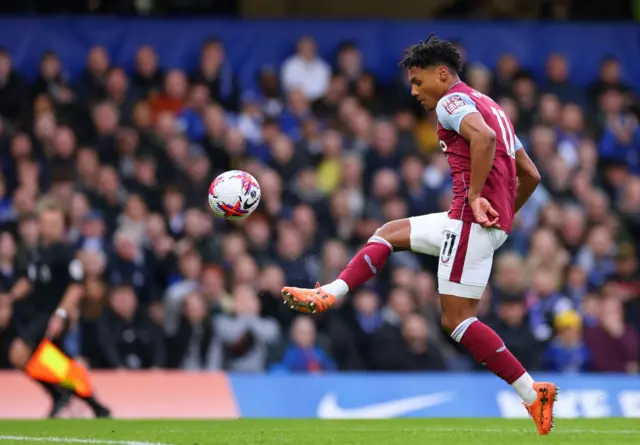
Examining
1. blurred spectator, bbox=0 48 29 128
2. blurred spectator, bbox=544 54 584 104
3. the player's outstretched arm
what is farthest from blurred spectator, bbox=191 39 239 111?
the player's outstretched arm

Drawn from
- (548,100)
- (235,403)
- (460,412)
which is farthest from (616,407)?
(548,100)

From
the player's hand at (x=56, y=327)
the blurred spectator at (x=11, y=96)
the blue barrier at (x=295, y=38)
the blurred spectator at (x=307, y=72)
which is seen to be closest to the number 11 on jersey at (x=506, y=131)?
the player's hand at (x=56, y=327)

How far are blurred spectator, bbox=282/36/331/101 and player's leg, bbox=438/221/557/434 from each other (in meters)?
7.82

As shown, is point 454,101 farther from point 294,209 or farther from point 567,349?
point 294,209

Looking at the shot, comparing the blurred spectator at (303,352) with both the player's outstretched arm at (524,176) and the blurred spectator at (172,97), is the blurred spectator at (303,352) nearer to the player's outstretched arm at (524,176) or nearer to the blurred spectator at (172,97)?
the blurred spectator at (172,97)

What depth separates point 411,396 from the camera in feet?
36.4

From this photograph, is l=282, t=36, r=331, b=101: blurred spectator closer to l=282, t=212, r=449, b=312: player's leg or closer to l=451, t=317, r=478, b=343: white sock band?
l=282, t=212, r=449, b=312: player's leg

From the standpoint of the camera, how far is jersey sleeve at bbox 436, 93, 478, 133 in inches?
293

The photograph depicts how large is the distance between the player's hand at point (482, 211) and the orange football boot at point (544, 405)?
0.95 meters

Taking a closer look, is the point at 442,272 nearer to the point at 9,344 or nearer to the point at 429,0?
the point at 9,344

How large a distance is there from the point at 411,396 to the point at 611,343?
8.66 feet

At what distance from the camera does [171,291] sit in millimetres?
12516

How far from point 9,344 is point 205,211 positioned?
2617mm

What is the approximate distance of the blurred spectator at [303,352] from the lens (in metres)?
12.1
